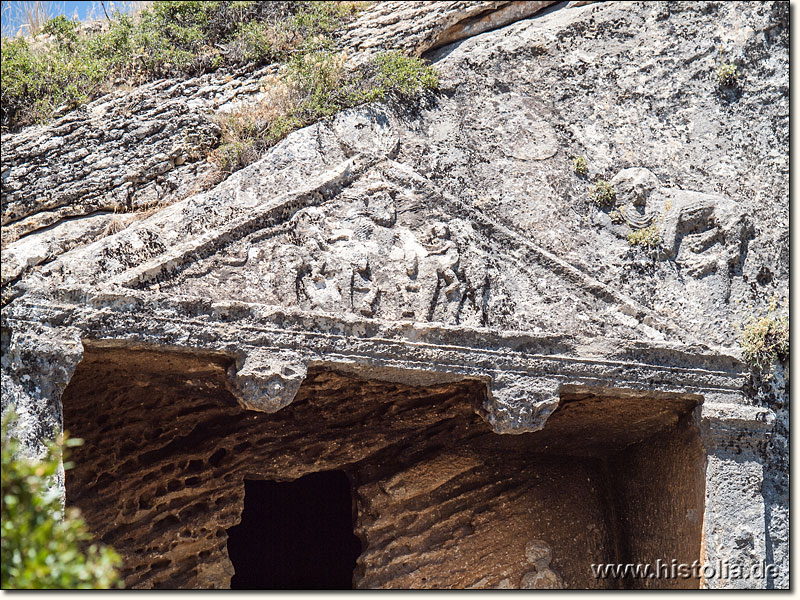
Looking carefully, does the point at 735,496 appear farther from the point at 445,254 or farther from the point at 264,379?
the point at 264,379

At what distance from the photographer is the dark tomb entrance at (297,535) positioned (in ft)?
28.1

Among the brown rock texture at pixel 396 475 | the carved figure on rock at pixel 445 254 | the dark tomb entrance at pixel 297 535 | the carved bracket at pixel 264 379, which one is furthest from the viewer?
the dark tomb entrance at pixel 297 535

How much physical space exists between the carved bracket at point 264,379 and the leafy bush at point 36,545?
1490 millimetres

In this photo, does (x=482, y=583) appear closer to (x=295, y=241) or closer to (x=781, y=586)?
(x=781, y=586)

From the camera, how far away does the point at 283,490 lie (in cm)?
879

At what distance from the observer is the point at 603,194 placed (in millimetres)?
6953

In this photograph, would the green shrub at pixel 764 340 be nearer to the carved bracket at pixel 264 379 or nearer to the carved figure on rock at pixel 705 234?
the carved figure on rock at pixel 705 234

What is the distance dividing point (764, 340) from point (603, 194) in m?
1.35

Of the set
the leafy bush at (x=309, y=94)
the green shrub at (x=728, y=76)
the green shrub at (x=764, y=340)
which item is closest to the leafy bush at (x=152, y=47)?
the leafy bush at (x=309, y=94)

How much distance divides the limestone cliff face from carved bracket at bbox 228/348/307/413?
0.01 m

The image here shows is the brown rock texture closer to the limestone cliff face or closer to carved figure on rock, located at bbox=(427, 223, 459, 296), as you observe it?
the limestone cliff face

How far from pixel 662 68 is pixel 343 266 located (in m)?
2.88

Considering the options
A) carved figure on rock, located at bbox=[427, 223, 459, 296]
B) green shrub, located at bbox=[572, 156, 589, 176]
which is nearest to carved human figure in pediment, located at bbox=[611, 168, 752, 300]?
green shrub, located at bbox=[572, 156, 589, 176]

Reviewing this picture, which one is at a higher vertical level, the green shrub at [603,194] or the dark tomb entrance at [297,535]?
the green shrub at [603,194]
